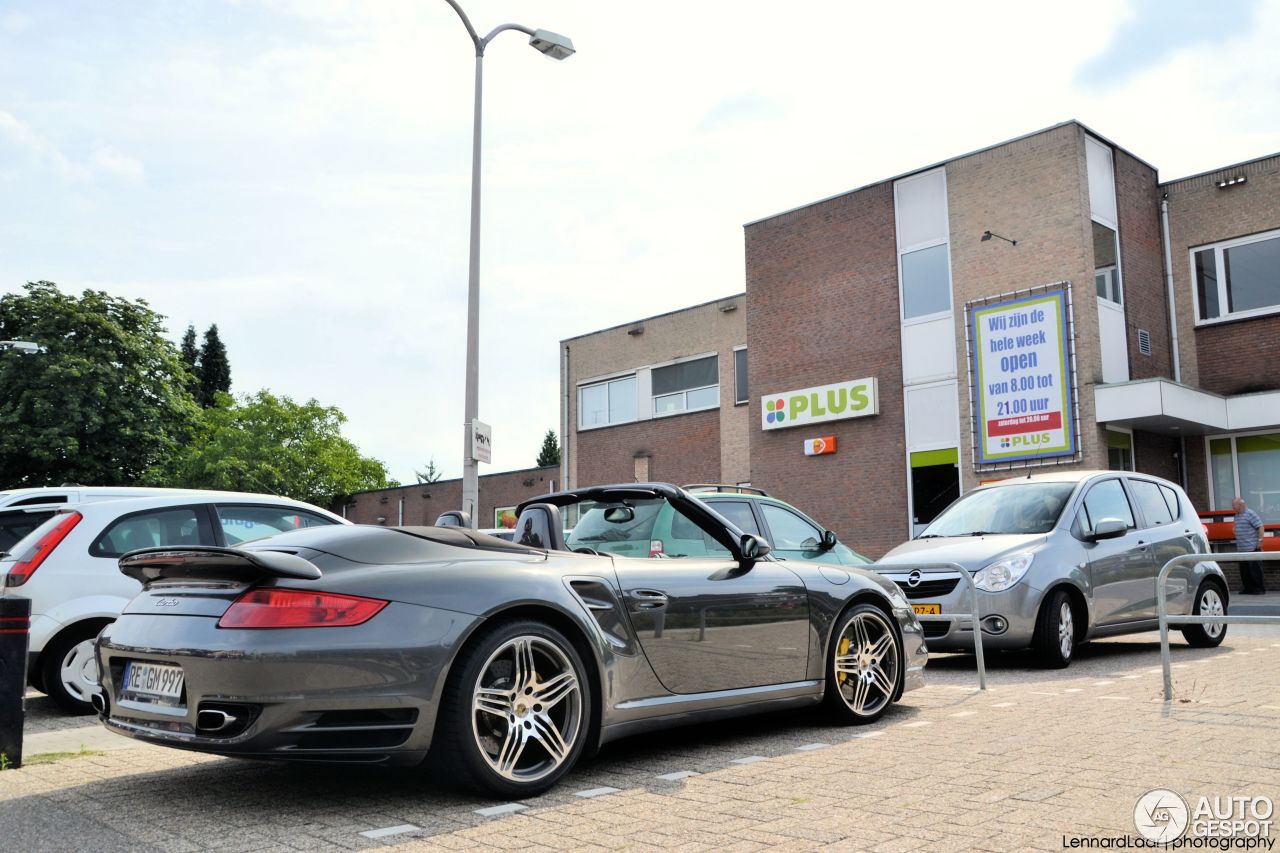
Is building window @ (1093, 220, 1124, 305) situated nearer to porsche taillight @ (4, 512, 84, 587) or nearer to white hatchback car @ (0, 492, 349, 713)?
white hatchback car @ (0, 492, 349, 713)

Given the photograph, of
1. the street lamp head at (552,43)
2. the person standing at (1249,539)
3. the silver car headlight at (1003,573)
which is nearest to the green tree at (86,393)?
the street lamp head at (552,43)

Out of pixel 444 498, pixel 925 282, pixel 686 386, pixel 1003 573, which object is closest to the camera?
pixel 1003 573

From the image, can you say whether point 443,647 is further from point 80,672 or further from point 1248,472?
point 1248,472

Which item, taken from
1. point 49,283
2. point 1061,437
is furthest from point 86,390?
point 1061,437

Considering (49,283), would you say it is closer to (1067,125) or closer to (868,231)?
(868,231)

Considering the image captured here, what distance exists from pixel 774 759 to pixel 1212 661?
19.2 feet

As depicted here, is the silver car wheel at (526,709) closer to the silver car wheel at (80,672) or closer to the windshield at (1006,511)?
the silver car wheel at (80,672)

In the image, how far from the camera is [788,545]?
30.9 feet

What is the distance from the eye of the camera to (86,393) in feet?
127

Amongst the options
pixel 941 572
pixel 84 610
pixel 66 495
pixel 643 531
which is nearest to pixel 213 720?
pixel 643 531

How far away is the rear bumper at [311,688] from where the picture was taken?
13.2ft

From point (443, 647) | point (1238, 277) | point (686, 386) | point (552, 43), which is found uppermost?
point (552, 43)

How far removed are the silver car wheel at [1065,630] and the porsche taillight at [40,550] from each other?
→ 7584 millimetres

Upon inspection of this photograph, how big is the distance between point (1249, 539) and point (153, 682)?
58.7 ft
